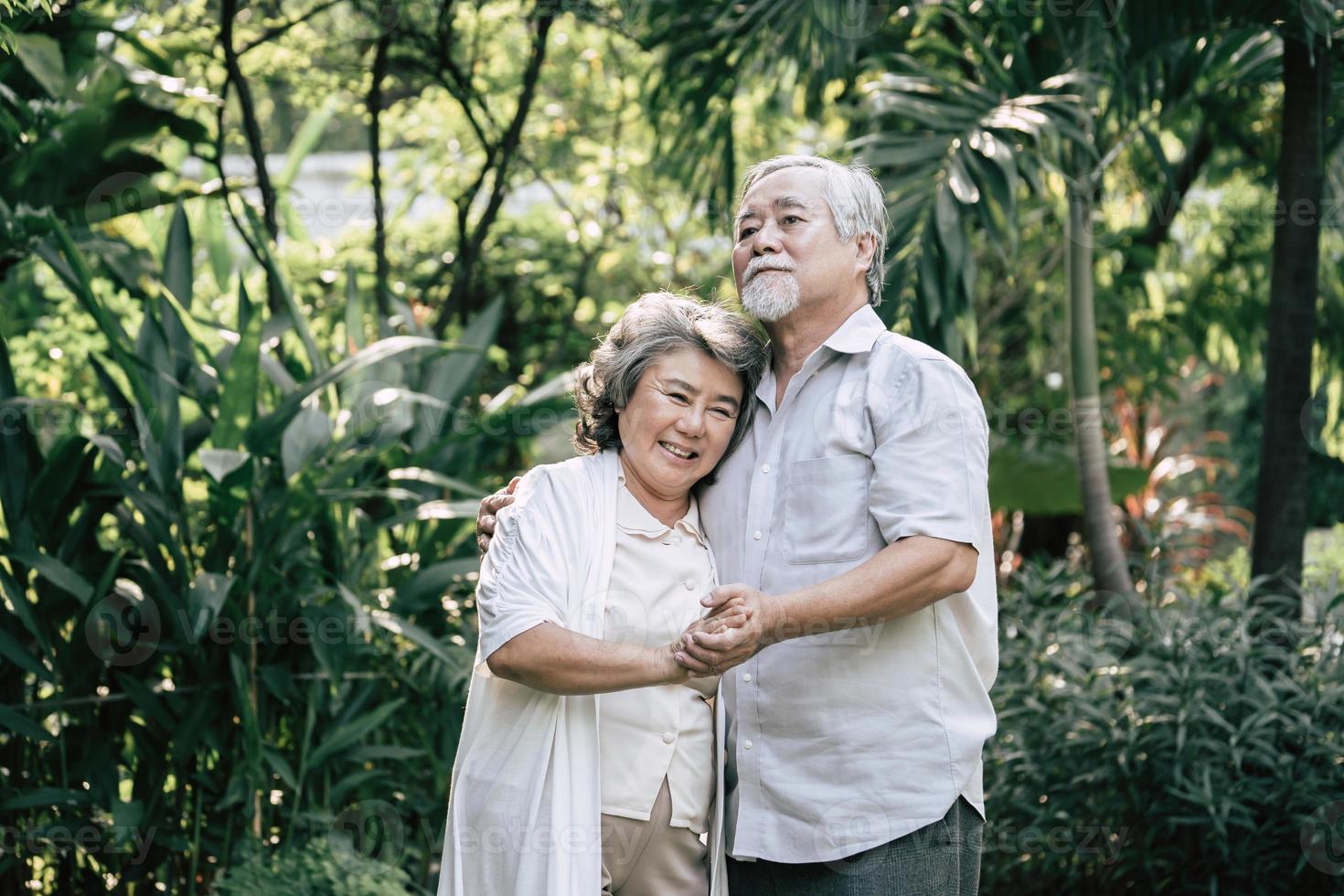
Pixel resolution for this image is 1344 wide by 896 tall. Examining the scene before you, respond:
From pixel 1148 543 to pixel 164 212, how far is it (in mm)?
4118

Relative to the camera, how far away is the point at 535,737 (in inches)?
79.3

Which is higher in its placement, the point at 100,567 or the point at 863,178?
the point at 863,178

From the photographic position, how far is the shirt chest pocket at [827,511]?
209cm

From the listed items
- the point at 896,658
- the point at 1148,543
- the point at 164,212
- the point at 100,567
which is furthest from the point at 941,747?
the point at 164,212

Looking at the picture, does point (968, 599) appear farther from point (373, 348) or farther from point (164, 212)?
point (164, 212)

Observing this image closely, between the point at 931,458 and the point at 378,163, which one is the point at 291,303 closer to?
the point at 378,163

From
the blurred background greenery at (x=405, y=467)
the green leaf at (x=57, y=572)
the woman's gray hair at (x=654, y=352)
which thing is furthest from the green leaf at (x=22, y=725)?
the woman's gray hair at (x=654, y=352)

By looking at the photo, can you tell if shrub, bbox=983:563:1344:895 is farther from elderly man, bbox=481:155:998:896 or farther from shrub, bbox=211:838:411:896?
shrub, bbox=211:838:411:896

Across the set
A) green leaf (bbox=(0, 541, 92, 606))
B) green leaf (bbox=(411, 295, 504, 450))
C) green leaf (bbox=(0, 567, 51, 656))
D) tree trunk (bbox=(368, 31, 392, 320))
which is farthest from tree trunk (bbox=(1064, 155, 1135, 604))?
green leaf (bbox=(0, 567, 51, 656))

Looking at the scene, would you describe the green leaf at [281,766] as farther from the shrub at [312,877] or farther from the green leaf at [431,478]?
the green leaf at [431,478]

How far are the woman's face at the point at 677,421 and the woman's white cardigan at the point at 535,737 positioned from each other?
0.10 meters

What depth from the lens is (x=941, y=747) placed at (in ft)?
6.67

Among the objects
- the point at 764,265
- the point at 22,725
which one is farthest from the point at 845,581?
the point at 22,725

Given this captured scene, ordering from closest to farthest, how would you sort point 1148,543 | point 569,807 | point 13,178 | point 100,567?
1. point 569,807
2. point 100,567
3. point 13,178
4. point 1148,543
